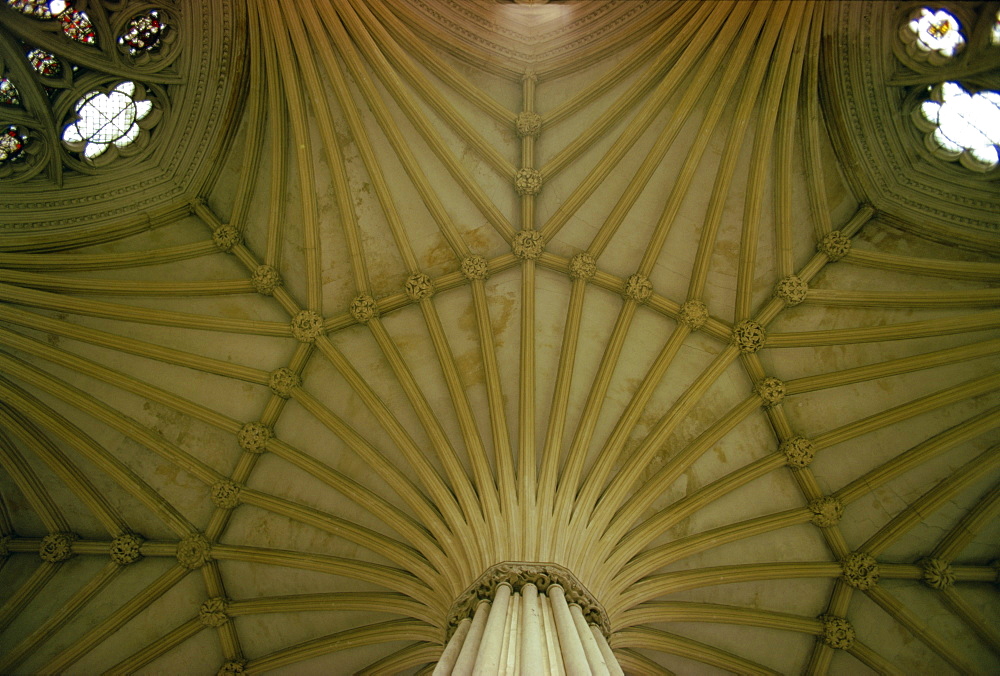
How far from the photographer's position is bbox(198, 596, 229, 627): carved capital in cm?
A: 1302

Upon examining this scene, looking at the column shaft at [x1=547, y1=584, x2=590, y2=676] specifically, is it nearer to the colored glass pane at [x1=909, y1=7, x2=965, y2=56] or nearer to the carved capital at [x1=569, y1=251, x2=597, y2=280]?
the carved capital at [x1=569, y1=251, x2=597, y2=280]

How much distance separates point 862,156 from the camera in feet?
39.5

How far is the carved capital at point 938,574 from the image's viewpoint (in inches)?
489

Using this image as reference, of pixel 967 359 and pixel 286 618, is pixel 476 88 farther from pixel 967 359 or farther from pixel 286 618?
pixel 286 618

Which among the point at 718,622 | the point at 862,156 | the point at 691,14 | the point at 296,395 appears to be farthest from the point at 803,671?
the point at 691,14

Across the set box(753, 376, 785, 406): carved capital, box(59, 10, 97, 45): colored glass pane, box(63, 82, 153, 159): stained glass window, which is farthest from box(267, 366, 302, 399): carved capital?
box(753, 376, 785, 406): carved capital

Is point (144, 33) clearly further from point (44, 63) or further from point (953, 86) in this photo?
point (953, 86)

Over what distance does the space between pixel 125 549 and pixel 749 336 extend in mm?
11007

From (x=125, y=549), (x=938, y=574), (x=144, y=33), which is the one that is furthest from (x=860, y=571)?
(x=144, y=33)

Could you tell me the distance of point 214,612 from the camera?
513 inches

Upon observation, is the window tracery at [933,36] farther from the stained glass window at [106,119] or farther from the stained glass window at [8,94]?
the stained glass window at [8,94]

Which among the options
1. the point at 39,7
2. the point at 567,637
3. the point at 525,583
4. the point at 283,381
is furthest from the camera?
the point at 283,381

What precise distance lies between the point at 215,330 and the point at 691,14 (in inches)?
364

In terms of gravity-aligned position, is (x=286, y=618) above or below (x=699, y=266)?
below
